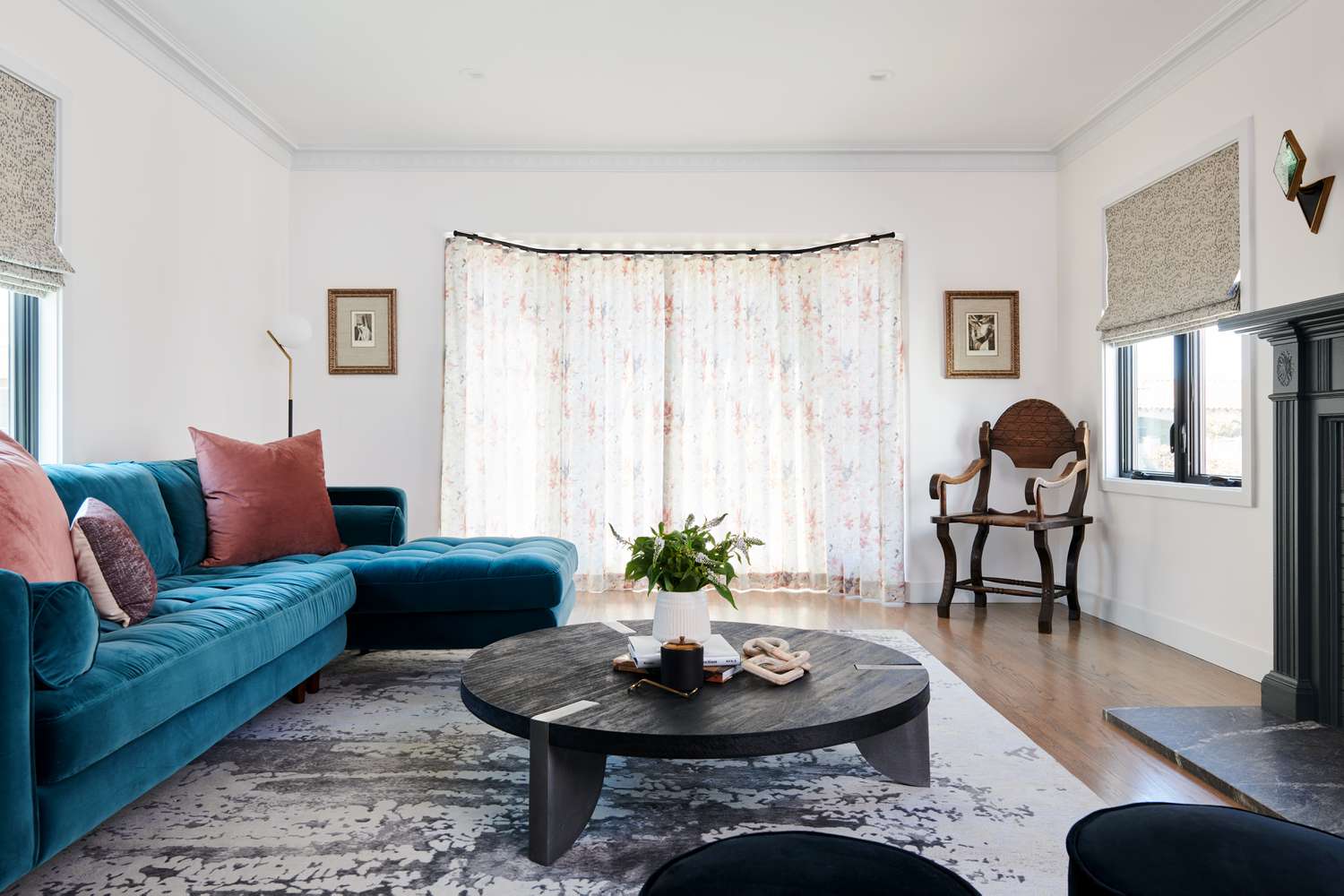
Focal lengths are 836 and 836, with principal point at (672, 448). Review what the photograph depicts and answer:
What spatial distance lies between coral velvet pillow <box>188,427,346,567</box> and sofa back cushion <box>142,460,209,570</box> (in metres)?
0.04

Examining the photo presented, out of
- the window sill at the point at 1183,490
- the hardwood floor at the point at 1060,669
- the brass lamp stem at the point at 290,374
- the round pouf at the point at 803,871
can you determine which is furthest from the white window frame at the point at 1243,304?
the brass lamp stem at the point at 290,374

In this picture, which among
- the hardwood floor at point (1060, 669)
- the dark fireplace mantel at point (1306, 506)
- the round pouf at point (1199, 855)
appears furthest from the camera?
the dark fireplace mantel at point (1306, 506)

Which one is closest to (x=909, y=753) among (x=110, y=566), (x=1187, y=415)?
(x=110, y=566)

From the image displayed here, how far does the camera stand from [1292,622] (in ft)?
9.34

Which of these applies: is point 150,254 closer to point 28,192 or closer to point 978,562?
point 28,192

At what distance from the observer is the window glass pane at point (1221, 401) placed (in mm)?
3629

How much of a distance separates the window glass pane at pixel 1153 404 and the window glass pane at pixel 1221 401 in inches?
8.4

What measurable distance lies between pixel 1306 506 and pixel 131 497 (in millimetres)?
4005

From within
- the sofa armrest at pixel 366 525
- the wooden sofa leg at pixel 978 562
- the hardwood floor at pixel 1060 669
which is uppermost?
the sofa armrest at pixel 366 525

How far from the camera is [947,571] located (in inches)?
186

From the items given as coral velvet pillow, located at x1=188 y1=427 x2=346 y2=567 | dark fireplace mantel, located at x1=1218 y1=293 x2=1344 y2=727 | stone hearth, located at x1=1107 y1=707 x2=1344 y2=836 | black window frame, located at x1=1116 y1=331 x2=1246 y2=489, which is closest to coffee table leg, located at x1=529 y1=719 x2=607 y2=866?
stone hearth, located at x1=1107 y1=707 x2=1344 y2=836

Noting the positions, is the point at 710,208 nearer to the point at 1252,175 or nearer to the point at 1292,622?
the point at 1252,175

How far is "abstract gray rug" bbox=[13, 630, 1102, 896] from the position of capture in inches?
71.6

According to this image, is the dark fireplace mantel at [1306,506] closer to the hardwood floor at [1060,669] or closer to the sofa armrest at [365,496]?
the hardwood floor at [1060,669]
